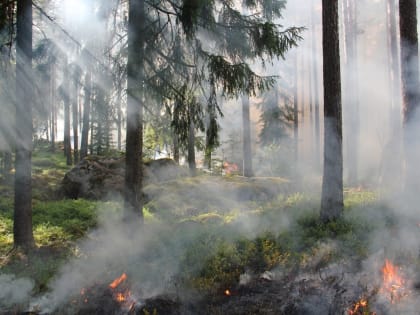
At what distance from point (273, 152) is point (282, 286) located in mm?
19191

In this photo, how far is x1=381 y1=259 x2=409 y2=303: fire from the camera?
5.10 m

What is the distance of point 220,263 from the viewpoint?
6520 millimetres

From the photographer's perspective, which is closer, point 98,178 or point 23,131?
point 23,131

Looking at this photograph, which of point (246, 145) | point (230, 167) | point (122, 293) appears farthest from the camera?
point (230, 167)

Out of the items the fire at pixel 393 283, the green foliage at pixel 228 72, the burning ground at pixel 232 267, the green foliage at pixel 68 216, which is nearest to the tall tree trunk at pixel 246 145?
the burning ground at pixel 232 267

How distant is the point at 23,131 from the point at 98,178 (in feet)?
21.2

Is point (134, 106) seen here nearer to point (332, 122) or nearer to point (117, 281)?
point (117, 281)

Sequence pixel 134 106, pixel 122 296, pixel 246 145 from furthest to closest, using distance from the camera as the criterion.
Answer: pixel 246 145 → pixel 134 106 → pixel 122 296

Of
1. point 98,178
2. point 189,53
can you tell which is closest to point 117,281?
point 189,53

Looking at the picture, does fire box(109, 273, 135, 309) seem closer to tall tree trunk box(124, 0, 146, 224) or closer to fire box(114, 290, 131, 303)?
fire box(114, 290, 131, 303)

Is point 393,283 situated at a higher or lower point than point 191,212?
lower

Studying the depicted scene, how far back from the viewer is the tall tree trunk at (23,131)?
7855mm

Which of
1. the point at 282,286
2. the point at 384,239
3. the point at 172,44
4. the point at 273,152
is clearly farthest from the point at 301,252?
the point at 273,152

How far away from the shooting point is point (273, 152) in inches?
970
